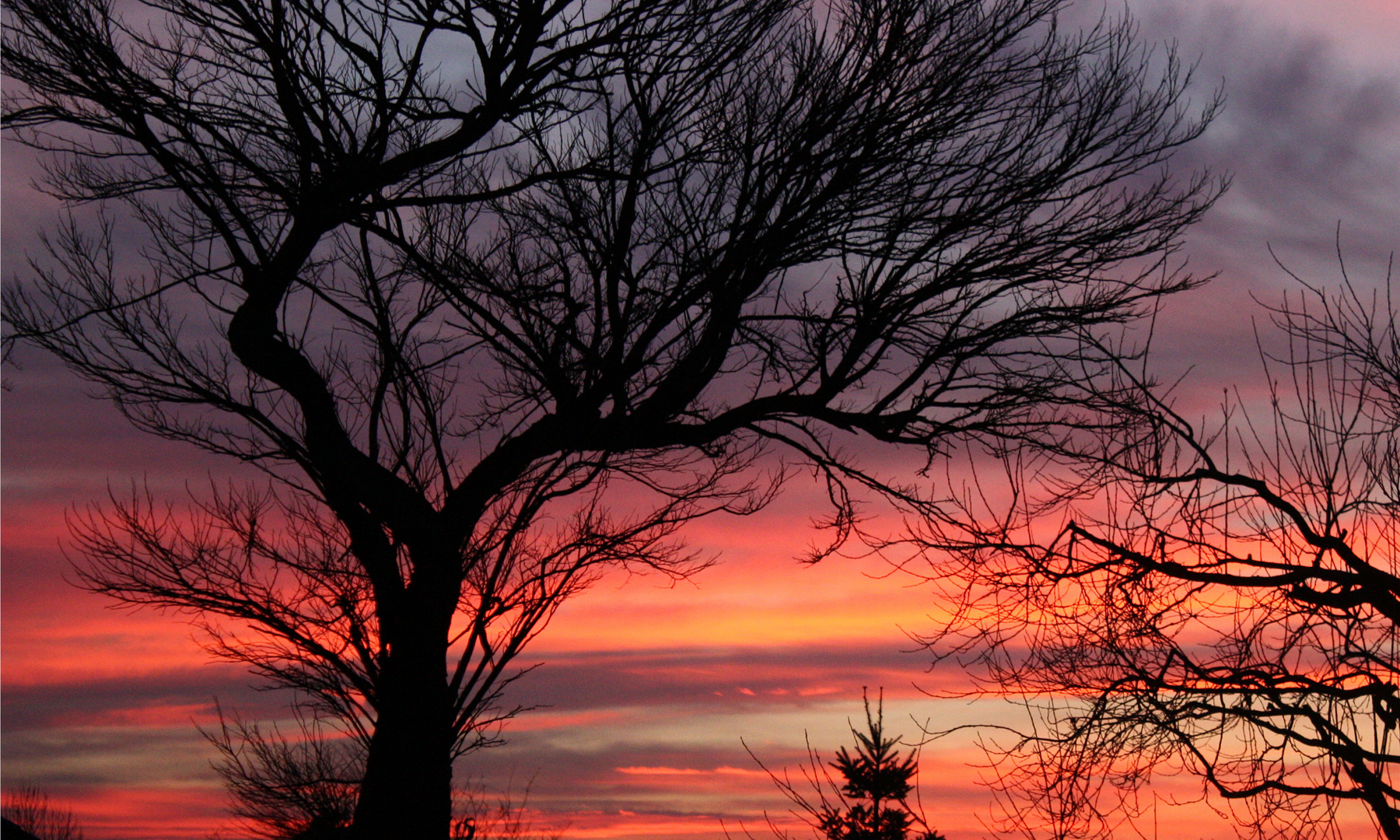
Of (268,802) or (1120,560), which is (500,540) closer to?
(268,802)

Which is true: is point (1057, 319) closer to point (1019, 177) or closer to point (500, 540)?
point (1019, 177)

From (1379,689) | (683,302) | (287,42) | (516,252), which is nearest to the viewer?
(1379,689)

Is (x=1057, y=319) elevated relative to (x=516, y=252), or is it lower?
lower

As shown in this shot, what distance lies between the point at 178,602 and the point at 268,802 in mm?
2676

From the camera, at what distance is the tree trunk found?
31.7ft

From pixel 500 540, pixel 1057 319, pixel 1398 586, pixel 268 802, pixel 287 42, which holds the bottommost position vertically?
pixel 268 802

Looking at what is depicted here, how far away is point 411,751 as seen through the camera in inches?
386

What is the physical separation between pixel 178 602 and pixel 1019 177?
8268mm

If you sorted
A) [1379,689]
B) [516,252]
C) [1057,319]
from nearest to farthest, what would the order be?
[1379,689] < [1057,319] < [516,252]

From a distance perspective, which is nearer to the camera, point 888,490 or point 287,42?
point 287,42

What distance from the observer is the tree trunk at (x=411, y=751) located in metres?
9.66

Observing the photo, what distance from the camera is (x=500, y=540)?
10.6 metres

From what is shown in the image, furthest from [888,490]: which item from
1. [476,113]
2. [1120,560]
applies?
[476,113]

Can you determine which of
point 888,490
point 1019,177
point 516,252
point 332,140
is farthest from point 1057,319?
point 332,140
